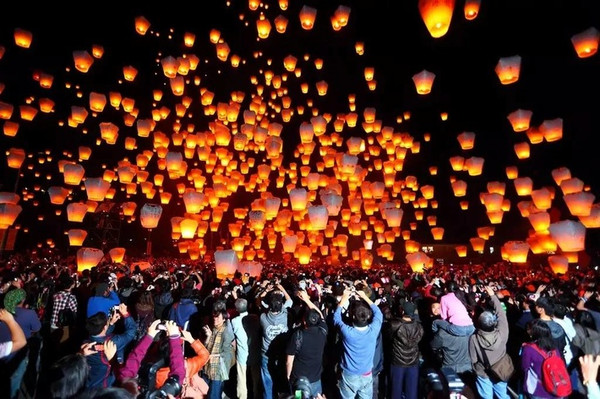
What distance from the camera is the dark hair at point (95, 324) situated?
3.32 metres

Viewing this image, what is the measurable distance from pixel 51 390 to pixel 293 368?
2.43 m

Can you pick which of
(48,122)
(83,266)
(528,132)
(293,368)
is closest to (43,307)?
(83,266)

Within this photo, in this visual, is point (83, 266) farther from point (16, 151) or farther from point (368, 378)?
point (368, 378)

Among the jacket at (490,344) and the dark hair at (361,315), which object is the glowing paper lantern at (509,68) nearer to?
the jacket at (490,344)

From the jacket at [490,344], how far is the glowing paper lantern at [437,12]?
15.8 feet

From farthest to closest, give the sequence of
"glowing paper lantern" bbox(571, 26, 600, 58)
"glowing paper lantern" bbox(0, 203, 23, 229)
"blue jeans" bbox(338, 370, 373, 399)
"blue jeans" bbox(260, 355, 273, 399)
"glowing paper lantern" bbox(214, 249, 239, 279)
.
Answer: "glowing paper lantern" bbox(0, 203, 23, 229)
"glowing paper lantern" bbox(214, 249, 239, 279)
"glowing paper lantern" bbox(571, 26, 600, 58)
"blue jeans" bbox(260, 355, 273, 399)
"blue jeans" bbox(338, 370, 373, 399)

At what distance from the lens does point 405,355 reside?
14.8 ft

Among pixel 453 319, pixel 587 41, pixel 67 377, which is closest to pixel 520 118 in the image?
pixel 587 41

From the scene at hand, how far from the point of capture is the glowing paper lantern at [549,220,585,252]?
8945 millimetres

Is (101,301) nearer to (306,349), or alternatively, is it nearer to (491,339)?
(306,349)

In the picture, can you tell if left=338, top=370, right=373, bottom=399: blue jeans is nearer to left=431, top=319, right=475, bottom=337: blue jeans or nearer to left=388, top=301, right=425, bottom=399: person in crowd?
left=388, top=301, right=425, bottom=399: person in crowd

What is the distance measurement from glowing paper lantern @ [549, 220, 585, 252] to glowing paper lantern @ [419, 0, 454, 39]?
6098mm

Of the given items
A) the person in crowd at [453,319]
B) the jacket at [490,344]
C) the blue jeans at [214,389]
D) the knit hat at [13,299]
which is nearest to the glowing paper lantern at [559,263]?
the person in crowd at [453,319]

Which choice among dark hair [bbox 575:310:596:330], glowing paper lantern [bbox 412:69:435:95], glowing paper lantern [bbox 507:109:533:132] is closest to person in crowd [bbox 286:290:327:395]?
dark hair [bbox 575:310:596:330]
